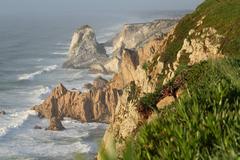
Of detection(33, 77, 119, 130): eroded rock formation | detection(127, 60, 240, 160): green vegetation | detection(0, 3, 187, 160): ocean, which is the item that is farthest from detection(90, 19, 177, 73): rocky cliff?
detection(127, 60, 240, 160): green vegetation

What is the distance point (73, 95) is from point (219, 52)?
3316cm

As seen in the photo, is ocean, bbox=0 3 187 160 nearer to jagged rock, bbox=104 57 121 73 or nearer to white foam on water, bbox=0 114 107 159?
white foam on water, bbox=0 114 107 159

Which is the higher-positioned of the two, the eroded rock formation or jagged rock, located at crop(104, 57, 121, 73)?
the eroded rock formation

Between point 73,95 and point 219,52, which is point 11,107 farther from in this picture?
point 219,52

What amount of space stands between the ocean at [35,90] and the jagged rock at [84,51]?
2.60m

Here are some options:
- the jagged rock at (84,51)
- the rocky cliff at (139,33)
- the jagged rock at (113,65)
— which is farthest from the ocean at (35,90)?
the rocky cliff at (139,33)

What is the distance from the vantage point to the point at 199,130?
8.91 meters

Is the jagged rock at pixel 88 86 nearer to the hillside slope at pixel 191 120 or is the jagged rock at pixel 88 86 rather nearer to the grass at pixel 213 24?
the grass at pixel 213 24

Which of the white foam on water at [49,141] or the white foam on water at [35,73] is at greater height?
the white foam on water at [49,141]

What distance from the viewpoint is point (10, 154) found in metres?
49.9

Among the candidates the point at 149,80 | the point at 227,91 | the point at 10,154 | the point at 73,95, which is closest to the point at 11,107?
the point at 73,95

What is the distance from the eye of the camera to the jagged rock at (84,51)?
346 feet

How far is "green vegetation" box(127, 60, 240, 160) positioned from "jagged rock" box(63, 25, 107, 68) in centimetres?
9211

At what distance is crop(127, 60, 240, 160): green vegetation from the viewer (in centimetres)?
844
